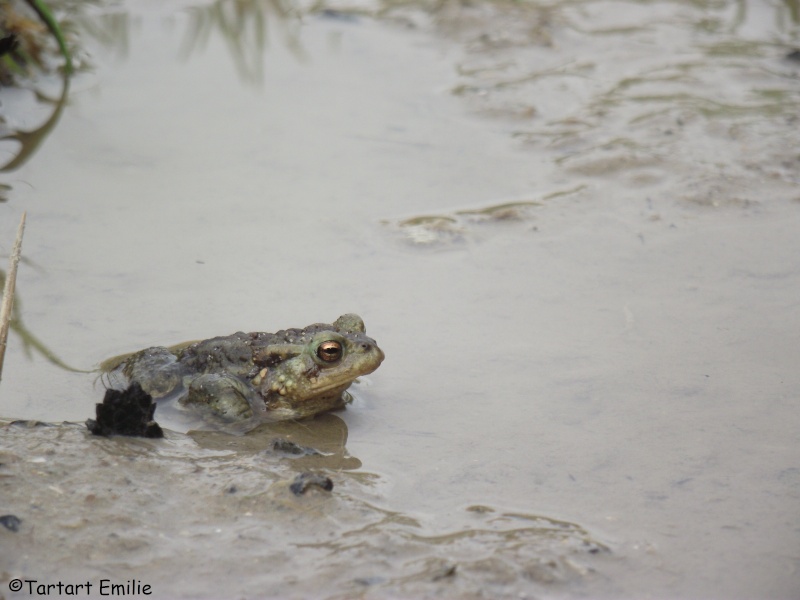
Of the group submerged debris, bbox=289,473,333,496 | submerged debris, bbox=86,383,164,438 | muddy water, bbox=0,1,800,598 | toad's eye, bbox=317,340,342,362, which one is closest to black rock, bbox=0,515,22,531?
muddy water, bbox=0,1,800,598

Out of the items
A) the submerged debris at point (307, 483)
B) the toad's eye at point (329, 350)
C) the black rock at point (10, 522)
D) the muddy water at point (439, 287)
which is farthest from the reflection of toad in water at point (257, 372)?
the black rock at point (10, 522)

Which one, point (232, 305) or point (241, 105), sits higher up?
point (241, 105)

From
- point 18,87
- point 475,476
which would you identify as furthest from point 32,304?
point 18,87

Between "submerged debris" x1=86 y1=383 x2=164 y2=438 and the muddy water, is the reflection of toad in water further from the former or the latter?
"submerged debris" x1=86 y1=383 x2=164 y2=438

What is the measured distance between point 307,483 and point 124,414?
31.5 inches

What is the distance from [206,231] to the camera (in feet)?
16.5

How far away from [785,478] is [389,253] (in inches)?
96.4

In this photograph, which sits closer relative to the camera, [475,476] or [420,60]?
[475,476]

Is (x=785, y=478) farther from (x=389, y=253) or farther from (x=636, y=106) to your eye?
(x=636, y=106)

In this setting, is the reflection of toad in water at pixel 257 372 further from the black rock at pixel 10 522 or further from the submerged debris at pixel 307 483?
the black rock at pixel 10 522

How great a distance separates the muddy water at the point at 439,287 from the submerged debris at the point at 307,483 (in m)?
0.04

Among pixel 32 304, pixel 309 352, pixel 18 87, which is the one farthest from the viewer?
pixel 18 87

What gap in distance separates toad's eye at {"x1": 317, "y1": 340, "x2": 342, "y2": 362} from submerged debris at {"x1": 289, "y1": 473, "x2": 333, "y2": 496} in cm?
70

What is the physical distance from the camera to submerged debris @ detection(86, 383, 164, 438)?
323 cm
